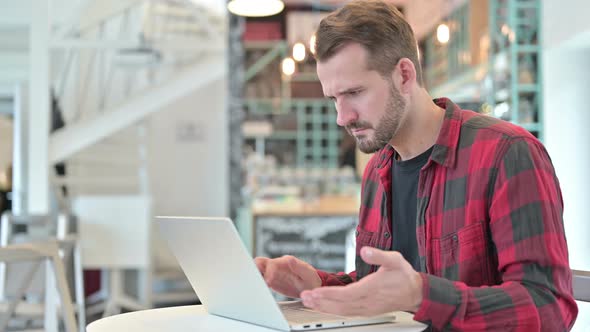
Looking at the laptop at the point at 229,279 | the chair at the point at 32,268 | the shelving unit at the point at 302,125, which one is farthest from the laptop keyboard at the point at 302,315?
the shelving unit at the point at 302,125

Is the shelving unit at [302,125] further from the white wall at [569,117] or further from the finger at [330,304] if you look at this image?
the finger at [330,304]

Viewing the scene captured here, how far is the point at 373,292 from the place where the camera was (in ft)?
3.93

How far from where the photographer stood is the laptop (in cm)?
128

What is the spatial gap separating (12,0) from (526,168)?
226 inches

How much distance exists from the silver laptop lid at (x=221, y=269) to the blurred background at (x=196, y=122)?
50.6 inches

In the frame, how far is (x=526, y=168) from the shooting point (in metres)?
1.41

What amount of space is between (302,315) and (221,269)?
0.19 metres

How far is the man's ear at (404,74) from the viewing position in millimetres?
1592

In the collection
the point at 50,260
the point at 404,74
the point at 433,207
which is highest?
the point at 404,74

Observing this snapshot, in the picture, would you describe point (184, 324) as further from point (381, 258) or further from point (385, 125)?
point (385, 125)

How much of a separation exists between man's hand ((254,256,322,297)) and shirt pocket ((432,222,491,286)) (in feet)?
1.04

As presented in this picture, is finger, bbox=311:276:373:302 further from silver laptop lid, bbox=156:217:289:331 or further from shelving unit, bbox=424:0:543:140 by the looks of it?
shelving unit, bbox=424:0:543:140

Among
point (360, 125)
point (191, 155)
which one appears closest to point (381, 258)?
point (360, 125)

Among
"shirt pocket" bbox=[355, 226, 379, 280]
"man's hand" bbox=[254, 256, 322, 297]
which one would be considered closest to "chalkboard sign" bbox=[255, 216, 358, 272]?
"shirt pocket" bbox=[355, 226, 379, 280]
